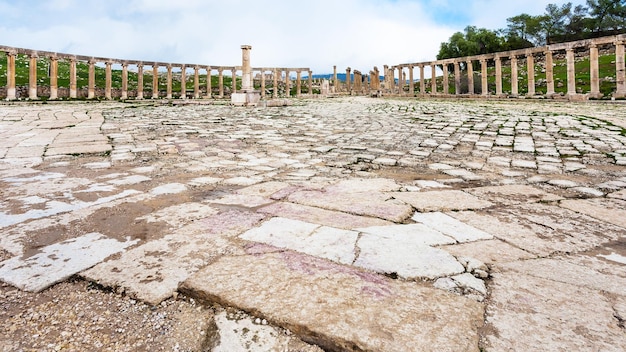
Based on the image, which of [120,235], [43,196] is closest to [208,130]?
[43,196]

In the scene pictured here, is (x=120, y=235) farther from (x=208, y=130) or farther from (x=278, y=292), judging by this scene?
(x=208, y=130)

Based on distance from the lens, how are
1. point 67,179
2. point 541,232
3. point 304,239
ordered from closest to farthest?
point 304,239, point 541,232, point 67,179

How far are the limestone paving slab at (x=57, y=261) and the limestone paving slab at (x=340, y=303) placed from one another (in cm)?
67

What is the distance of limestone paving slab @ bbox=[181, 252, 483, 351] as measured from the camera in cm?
127

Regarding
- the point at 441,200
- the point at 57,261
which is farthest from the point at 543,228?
the point at 57,261

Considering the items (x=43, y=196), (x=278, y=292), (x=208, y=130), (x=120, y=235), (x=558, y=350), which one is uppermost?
(x=208, y=130)

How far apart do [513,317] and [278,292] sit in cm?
99

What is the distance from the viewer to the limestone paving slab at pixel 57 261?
1.69 m

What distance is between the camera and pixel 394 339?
126 cm

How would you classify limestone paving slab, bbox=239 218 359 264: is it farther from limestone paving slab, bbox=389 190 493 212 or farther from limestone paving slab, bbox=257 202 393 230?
limestone paving slab, bbox=389 190 493 212

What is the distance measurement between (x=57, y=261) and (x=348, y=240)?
1630mm

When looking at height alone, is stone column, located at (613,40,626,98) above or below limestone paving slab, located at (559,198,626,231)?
above

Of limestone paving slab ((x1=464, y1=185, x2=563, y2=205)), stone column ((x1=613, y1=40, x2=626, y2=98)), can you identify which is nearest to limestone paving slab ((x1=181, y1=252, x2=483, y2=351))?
limestone paving slab ((x1=464, y1=185, x2=563, y2=205))

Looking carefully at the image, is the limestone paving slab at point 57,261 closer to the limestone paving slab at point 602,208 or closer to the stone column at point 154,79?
the limestone paving slab at point 602,208
